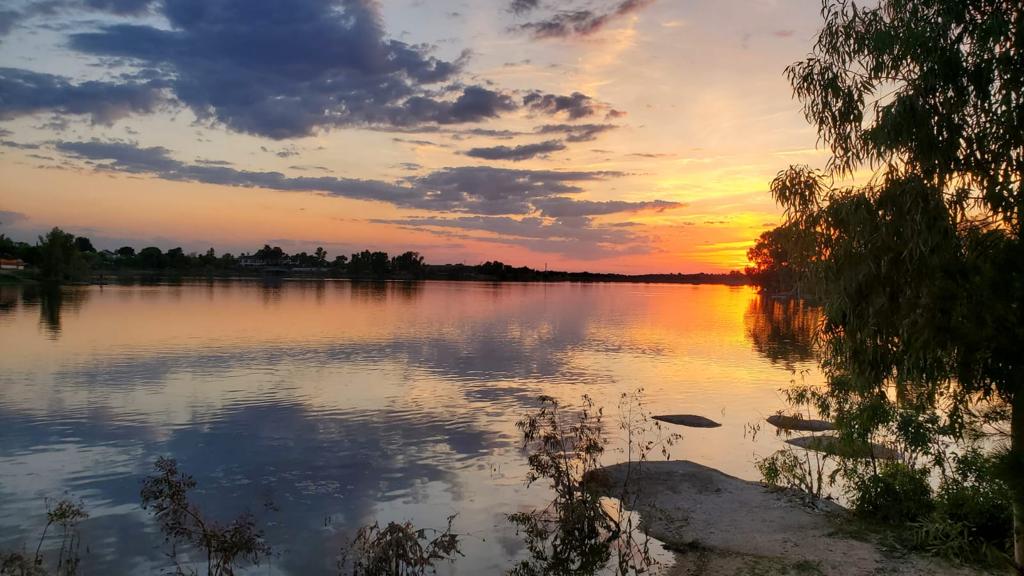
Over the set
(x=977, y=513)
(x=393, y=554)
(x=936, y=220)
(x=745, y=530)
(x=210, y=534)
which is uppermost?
(x=936, y=220)

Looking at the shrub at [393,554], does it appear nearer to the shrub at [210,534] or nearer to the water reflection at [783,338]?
the shrub at [210,534]

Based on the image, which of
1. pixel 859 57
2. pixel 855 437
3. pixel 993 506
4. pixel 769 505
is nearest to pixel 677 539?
pixel 769 505

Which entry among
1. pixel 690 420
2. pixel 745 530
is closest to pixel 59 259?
pixel 690 420

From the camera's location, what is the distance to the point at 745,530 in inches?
704

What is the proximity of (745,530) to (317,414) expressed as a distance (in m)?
22.4

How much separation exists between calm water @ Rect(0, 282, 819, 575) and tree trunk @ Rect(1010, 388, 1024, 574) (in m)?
11.2

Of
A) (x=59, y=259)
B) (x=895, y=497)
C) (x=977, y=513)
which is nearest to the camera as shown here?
(x=977, y=513)

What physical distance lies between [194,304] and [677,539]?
111173 millimetres

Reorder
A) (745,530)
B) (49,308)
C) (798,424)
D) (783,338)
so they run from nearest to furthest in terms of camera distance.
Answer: (745,530) < (798,424) < (783,338) < (49,308)

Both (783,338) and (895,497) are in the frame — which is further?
(783,338)

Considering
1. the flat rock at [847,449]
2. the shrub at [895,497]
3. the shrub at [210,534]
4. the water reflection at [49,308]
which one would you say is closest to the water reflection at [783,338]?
the flat rock at [847,449]

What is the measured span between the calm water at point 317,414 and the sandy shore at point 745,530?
140 inches

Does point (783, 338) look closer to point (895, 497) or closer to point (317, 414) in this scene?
point (317, 414)

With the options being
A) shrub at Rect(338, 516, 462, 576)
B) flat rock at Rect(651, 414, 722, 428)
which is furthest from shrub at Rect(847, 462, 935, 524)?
flat rock at Rect(651, 414, 722, 428)
